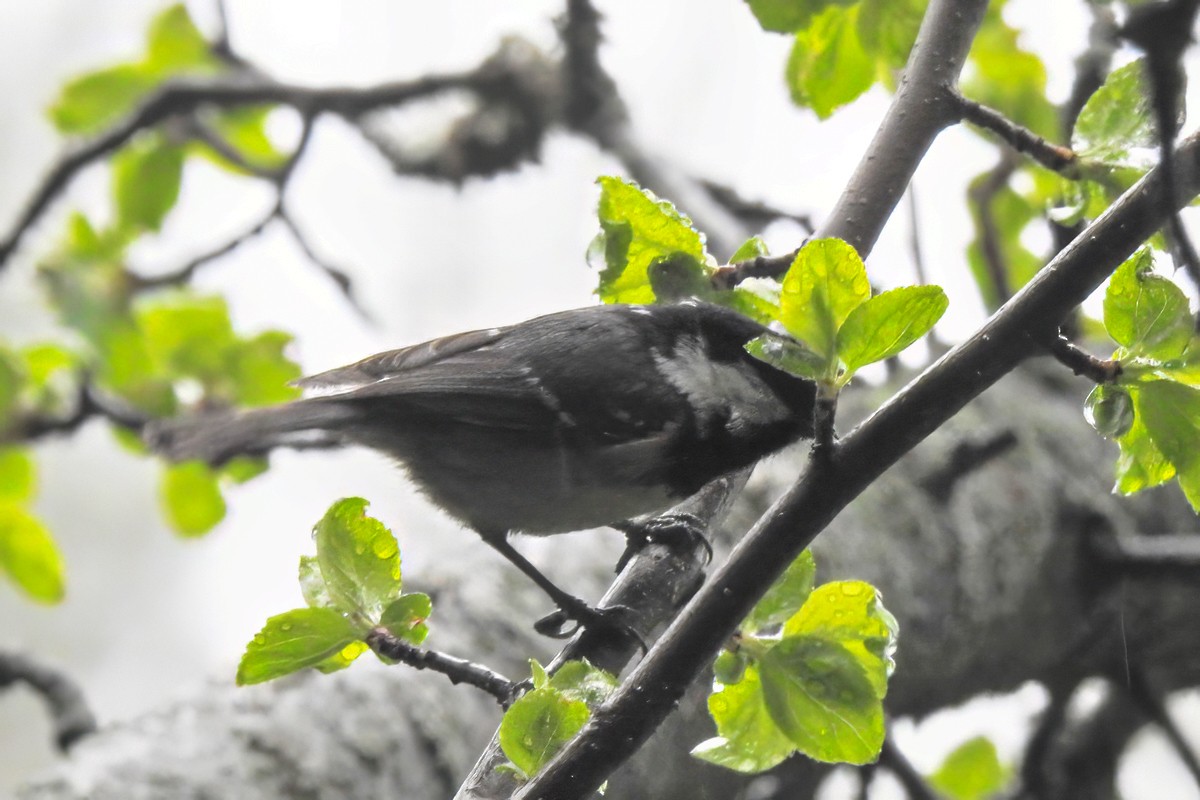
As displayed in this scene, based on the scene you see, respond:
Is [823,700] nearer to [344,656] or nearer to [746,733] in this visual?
[746,733]

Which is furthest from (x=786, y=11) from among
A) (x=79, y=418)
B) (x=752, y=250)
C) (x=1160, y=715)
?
(x=79, y=418)

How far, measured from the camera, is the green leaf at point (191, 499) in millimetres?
2338

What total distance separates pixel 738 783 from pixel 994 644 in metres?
0.67

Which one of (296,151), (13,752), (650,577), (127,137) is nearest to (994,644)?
(650,577)

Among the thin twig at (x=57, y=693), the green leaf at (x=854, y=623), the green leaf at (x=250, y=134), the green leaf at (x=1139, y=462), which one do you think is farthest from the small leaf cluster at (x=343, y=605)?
the green leaf at (x=250, y=134)

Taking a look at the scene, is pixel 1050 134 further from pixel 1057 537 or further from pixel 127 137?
pixel 127 137

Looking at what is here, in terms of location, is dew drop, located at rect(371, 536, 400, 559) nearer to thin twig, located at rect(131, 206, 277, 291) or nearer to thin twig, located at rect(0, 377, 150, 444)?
thin twig, located at rect(0, 377, 150, 444)

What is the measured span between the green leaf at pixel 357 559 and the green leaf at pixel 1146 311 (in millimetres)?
699

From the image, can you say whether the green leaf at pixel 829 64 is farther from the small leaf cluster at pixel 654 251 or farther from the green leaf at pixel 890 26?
the small leaf cluster at pixel 654 251

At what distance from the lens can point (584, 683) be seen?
1017 millimetres

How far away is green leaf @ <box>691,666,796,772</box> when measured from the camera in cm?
104

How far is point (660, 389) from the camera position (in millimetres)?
1849

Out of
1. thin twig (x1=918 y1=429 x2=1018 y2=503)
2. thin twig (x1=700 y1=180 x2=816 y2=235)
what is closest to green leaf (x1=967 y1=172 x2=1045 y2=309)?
thin twig (x1=700 y1=180 x2=816 y2=235)

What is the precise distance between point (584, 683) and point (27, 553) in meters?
1.67
